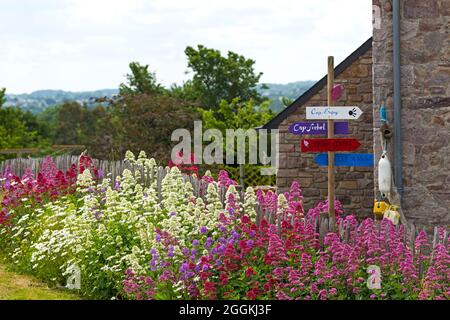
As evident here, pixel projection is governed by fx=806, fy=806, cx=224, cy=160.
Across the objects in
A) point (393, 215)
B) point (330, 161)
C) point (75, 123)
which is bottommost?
point (393, 215)

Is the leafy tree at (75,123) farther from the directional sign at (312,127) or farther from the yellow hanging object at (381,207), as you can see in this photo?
the yellow hanging object at (381,207)

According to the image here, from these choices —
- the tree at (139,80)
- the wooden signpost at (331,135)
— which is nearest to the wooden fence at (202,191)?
the wooden signpost at (331,135)

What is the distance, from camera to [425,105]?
984 cm

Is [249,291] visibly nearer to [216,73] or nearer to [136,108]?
[136,108]

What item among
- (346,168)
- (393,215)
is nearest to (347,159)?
(393,215)

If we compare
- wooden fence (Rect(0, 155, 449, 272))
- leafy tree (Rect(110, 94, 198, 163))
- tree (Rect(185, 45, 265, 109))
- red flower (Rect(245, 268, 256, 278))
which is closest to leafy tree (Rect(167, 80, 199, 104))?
tree (Rect(185, 45, 265, 109))

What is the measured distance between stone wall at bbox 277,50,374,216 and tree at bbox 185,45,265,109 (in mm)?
16597

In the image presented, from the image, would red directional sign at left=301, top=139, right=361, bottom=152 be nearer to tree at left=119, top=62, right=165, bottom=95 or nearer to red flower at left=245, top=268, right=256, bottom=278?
red flower at left=245, top=268, right=256, bottom=278

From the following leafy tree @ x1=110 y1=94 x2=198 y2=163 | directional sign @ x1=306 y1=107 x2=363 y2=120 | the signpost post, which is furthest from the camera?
leafy tree @ x1=110 y1=94 x2=198 y2=163

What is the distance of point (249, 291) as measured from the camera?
7289 millimetres

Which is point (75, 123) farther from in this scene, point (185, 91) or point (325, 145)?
point (325, 145)

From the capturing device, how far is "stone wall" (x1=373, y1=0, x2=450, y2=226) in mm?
9789

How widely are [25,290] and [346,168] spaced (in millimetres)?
5608

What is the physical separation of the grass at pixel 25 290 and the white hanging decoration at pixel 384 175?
151 inches
